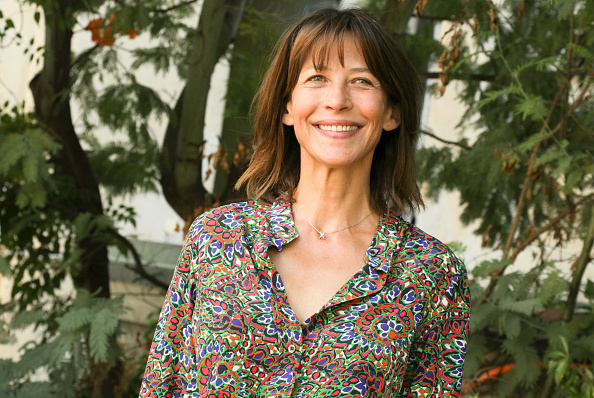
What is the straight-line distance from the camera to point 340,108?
1622 millimetres

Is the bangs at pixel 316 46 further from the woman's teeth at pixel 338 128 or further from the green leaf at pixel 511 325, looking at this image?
the green leaf at pixel 511 325

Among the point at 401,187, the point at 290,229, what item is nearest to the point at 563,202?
the point at 401,187

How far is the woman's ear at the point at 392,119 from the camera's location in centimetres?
176

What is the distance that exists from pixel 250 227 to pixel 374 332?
351 millimetres

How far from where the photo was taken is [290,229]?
67.1 inches

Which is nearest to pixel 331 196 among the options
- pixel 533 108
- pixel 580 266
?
pixel 533 108

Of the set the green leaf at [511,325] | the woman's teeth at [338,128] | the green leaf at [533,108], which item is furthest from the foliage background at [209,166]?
the woman's teeth at [338,128]

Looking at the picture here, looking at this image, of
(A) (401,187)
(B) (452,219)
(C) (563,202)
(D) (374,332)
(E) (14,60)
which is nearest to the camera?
(D) (374,332)

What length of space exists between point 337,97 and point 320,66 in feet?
0.25

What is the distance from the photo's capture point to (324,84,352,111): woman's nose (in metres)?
1.62

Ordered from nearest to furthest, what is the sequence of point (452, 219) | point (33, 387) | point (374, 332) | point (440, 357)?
point (374, 332)
point (440, 357)
point (33, 387)
point (452, 219)

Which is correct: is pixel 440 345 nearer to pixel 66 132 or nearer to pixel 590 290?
pixel 590 290

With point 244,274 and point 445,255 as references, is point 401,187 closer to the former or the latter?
point 445,255

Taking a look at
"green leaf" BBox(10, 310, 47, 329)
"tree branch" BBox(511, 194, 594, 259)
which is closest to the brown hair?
"tree branch" BBox(511, 194, 594, 259)
